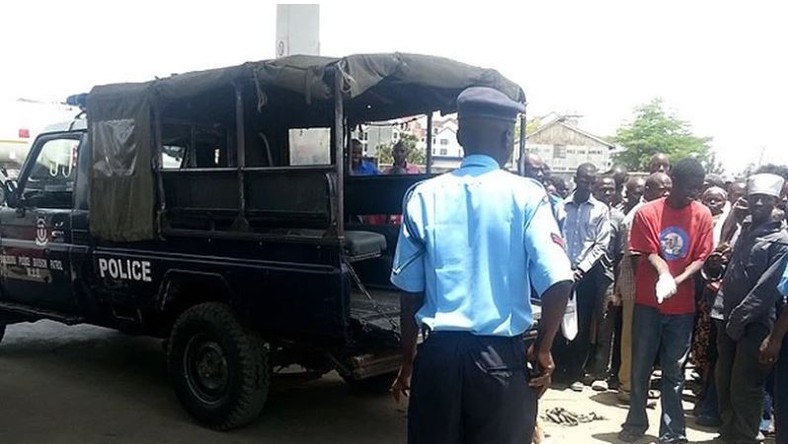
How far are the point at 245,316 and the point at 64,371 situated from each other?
2.54 metres

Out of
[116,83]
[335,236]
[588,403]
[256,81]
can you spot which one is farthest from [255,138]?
[588,403]

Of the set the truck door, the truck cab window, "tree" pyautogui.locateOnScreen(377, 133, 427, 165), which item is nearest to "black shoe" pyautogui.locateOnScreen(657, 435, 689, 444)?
"tree" pyautogui.locateOnScreen(377, 133, 427, 165)

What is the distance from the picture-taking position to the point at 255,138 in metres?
6.02

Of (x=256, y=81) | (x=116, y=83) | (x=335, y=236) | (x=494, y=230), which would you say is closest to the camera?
(x=494, y=230)

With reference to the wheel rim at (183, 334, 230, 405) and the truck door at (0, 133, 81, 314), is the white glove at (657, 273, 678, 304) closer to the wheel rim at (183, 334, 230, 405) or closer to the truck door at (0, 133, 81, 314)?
the wheel rim at (183, 334, 230, 405)

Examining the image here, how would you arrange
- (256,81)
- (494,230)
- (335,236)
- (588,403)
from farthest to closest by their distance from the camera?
1. (588,403)
2. (256,81)
3. (335,236)
4. (494,230)

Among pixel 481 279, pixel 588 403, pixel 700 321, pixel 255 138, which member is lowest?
pixel 588 403

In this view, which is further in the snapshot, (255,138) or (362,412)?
(255,138)

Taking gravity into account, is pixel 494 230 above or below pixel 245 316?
above

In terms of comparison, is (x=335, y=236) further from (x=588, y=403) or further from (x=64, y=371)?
(x=64, y=371)

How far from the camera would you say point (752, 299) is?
3881 mm

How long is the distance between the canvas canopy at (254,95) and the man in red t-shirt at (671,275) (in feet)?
3.95

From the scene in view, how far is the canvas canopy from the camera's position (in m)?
3.92

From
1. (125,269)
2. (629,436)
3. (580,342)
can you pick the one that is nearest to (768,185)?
(629,436)
